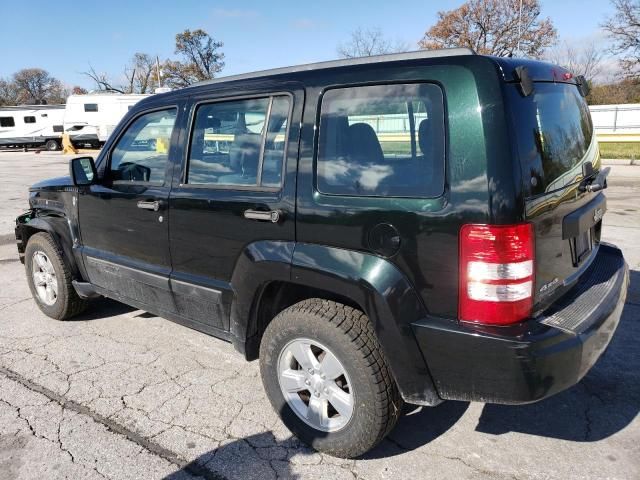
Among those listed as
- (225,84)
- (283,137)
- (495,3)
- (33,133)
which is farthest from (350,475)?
(495,3)

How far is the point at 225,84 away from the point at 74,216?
6.25 feet

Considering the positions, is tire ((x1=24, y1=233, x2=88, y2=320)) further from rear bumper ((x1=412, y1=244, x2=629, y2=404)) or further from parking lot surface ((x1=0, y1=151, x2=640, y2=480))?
rear bumper ((x1=412, y1=244, x2=629, y2=404))

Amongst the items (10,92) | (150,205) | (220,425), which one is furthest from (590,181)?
(10,92)

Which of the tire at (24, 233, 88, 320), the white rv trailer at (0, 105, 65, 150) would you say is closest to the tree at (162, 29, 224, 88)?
the white rv trailer at (0, 105, 65, 150)

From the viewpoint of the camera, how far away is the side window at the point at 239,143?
275 centimetres

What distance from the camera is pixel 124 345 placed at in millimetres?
4051

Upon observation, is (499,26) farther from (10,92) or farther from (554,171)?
(10,92)

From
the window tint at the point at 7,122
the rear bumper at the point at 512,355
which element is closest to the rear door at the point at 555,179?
the rear bumper at the point at 512,355

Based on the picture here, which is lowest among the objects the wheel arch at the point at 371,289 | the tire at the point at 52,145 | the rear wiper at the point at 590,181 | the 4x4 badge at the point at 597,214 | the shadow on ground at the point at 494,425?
the shadow on ground at the point at 494,425

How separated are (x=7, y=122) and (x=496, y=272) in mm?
40552

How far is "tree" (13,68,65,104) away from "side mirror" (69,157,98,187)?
3342 inches

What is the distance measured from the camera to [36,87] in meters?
80.0

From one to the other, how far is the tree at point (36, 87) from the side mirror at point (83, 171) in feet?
279

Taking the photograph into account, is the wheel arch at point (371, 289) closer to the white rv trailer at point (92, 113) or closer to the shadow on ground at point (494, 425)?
the shadow on ground at point (494, 425)
